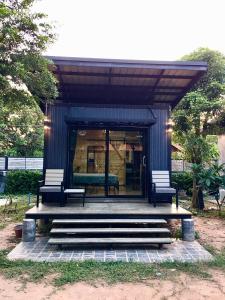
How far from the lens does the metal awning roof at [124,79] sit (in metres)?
6.13

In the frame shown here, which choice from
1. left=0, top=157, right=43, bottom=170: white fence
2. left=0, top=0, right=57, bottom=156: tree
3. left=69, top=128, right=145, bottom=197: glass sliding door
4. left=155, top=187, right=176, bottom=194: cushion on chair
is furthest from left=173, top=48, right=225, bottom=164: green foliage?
left=0, top=157, right=43, bottom=170: white fence

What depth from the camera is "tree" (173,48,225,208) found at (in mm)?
9047

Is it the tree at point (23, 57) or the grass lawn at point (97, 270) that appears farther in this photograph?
the tree at point (23, 57)

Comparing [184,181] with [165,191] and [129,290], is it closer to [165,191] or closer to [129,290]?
[165,191]

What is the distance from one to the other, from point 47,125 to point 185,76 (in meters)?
3.93

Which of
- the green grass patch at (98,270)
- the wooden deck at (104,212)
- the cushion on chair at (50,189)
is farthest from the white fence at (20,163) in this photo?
the green grass patch at (98,270)

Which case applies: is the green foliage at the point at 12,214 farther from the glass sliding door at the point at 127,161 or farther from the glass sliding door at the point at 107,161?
the glass sliding door at the point at 127,161

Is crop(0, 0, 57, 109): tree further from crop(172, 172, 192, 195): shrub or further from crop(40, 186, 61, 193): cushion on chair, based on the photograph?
crop(172, 172, 192, 195): shrub

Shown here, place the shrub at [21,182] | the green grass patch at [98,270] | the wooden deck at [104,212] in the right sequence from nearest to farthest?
the green grass patch at [98,270] → the wooden deck at [104,212] → the shrub at [21,182]

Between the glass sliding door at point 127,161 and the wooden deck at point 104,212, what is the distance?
1.05 meters

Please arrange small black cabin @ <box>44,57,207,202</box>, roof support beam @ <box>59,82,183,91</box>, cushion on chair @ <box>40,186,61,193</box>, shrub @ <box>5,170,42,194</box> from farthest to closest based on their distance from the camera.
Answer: shrub @ <box>5,170,42,194</box> < roof support beam @ <box>59,82,183,91</box> < small black cabin @ <box>44,57,207,202</box> < cushion on chair @ <box>40,186,61,193</box>

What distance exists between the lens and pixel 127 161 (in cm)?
757

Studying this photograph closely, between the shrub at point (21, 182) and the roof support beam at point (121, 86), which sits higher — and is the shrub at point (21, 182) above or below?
below

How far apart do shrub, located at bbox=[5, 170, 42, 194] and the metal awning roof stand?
5743 millimetres
